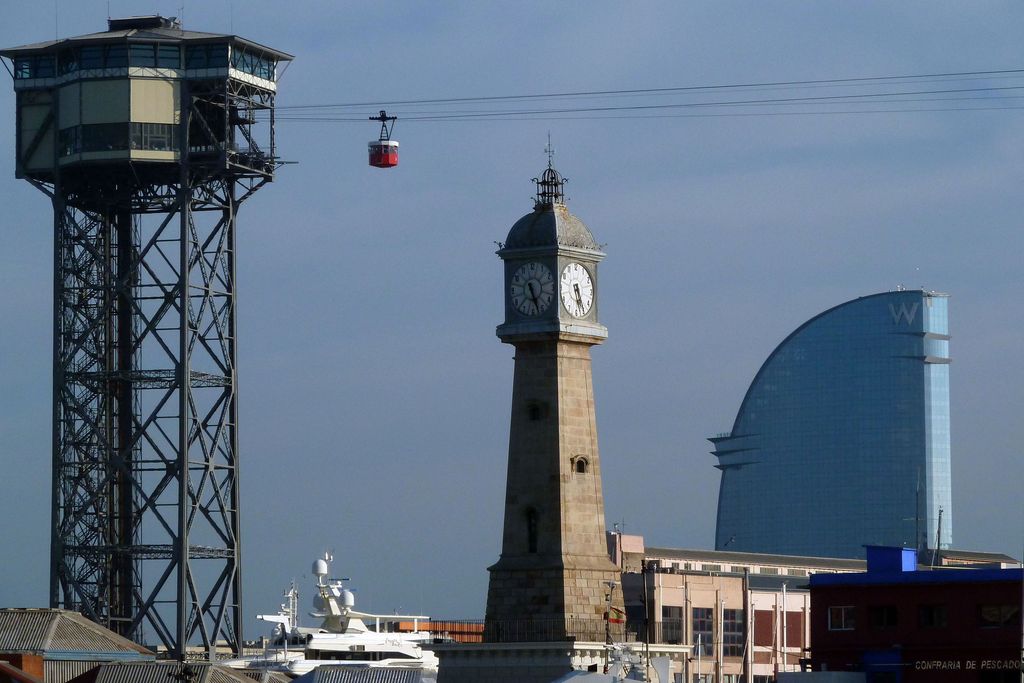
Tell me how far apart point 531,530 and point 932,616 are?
1645cm

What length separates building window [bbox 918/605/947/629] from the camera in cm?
8938

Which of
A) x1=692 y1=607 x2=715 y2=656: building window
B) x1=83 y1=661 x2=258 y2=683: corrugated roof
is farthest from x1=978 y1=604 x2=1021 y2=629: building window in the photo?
x1=692 y1=607 x2=715 y2=656: building window

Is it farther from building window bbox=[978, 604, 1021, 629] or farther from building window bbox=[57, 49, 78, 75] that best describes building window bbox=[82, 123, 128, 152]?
building window bbox=[978, 604, 1021, 629]

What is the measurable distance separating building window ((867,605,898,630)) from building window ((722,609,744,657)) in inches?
2494

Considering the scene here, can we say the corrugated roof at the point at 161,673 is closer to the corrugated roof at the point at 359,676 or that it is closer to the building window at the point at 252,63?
the corrugated roof at the point at 359,676

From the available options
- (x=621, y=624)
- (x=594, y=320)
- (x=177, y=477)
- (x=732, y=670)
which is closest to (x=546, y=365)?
(x=594, y=320)

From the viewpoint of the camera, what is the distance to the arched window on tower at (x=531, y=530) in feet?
292

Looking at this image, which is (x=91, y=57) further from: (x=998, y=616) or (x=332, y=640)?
(x=998, y=616)

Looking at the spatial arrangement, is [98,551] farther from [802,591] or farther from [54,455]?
[802,591]

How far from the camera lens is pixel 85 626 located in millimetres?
103062

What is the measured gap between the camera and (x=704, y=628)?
502ft

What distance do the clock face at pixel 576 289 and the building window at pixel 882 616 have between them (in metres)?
17.0

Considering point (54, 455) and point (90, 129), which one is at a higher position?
point (90, 129)

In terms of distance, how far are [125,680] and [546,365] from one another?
20.5 m
